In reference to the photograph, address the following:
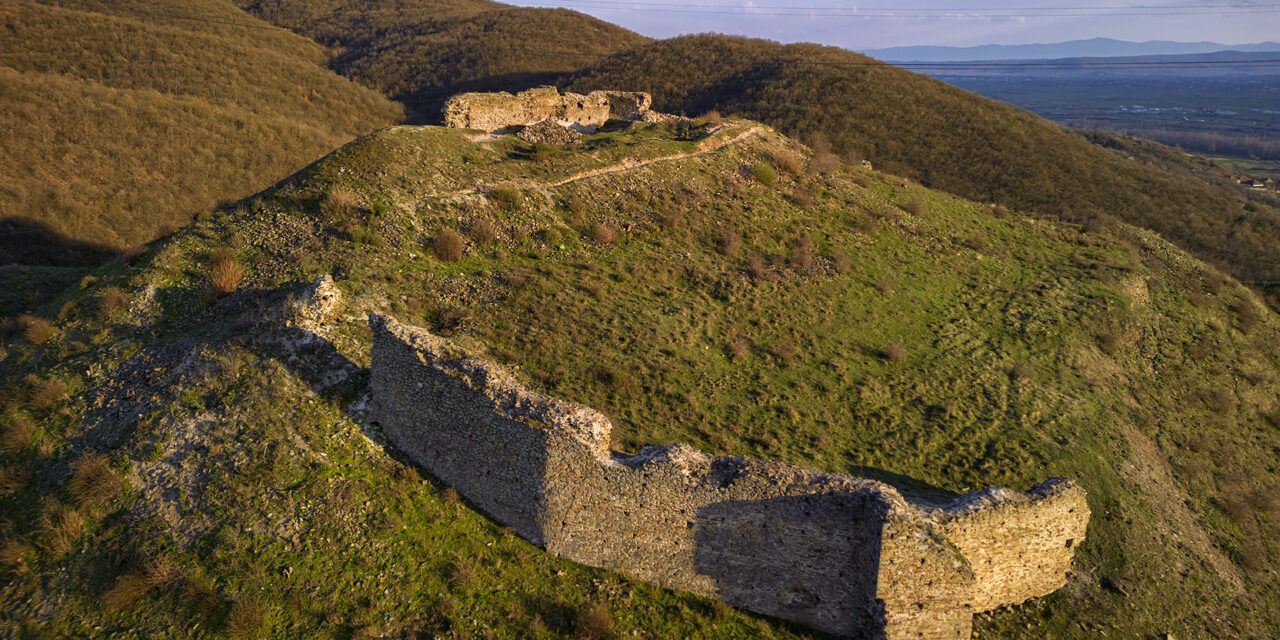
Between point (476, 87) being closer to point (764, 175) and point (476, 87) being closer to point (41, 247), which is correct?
point (41, 247)

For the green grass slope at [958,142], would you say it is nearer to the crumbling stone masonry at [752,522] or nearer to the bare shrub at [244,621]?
the crumbling stone masonry at [752,522]

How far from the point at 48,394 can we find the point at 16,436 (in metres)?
0.92

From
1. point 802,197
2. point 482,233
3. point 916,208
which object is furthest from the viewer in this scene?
point 916,208

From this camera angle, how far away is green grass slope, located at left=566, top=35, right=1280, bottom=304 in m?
34.7

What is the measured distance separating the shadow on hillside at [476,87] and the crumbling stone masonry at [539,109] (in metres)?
41.9

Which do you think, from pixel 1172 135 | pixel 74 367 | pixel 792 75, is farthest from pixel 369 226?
pixel 1172 135

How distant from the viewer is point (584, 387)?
A: 41.2 ft

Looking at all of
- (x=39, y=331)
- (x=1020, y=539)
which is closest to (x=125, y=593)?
(x=39, y=331)

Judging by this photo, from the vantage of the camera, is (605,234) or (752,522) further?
(605,234)

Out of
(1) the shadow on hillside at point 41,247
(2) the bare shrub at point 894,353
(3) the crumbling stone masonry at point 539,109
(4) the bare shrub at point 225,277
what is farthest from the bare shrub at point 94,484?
(1) the shadow on hillside at point 41,247

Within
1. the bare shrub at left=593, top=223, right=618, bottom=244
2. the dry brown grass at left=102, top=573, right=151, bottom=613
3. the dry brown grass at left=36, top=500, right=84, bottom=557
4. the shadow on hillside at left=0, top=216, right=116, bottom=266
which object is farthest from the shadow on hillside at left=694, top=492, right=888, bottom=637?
the shadow on hillside at left=0, top=216, right=116, bottom=266

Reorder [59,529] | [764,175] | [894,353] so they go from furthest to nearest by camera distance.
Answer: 1. [764,175]
2. [894,353]
3. [59,529]

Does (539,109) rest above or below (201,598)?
above

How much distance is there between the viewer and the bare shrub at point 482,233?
54.2 feet
